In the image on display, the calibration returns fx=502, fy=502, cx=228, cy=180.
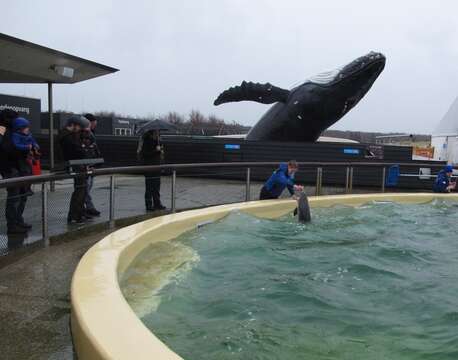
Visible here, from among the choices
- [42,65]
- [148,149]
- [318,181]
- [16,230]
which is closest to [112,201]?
[16,230]

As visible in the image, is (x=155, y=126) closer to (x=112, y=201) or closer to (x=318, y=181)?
(x=112, y=201)

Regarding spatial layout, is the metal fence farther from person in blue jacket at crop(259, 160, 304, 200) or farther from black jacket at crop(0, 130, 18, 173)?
black jacket at crop(0, 130, 18, 173)

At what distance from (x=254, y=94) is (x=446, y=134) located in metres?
22.6

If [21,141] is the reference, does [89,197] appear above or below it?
below

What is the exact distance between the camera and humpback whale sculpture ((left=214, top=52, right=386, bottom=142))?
52.5ft

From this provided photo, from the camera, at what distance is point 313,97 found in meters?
16.2

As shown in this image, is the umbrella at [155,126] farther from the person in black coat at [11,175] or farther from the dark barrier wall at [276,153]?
the dark barrier wall at [276,153]

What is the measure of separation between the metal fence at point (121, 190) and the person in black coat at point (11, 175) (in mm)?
112

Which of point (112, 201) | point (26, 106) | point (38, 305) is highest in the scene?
point (26, 106)

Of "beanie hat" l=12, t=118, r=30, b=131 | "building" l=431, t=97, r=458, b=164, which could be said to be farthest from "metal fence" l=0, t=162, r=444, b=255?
"building" l=431, t=97, r=458, b=164

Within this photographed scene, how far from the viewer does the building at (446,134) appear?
31328 mm

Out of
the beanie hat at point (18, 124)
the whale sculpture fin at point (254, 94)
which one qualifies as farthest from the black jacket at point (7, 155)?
the whale sculpture fin at point (254, 94)

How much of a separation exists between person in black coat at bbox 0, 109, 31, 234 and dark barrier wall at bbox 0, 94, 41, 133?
18454 millimetres

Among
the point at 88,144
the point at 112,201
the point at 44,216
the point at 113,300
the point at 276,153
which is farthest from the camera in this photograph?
the point at 276,153
